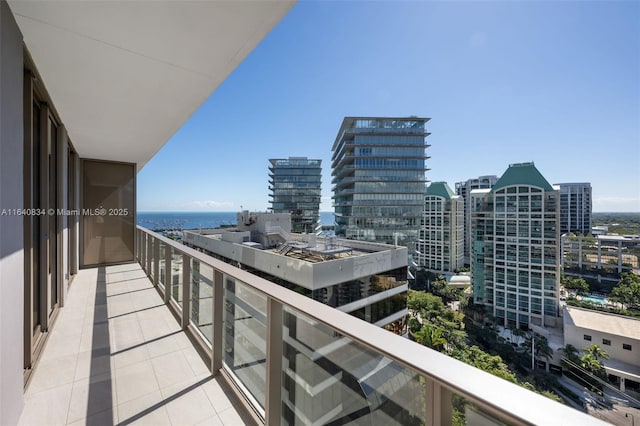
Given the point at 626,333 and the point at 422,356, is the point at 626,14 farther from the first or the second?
the point at 422,356

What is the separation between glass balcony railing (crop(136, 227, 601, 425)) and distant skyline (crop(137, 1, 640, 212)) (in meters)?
6.13

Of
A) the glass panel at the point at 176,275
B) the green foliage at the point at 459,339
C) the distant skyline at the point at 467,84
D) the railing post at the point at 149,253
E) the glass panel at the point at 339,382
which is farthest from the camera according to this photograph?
the green foliage at the point at 459,339

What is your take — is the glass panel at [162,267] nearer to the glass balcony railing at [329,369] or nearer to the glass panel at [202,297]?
the glass panel at [202,297]

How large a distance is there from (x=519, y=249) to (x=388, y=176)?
14.4m

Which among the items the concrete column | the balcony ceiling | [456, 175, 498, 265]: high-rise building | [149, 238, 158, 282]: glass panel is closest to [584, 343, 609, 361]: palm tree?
[456, 175, 498, 265]: high-rise building

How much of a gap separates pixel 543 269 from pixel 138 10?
31.4 meters

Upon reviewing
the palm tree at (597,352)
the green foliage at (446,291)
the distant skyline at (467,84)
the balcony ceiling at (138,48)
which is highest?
the distant skyline at (467,84)

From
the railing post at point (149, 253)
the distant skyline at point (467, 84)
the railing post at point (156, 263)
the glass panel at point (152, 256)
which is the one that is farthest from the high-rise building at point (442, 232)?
the railing post at point (156, 263)

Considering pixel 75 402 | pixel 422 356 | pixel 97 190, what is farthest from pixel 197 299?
pixel 97 190

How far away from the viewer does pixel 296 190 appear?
144 feet

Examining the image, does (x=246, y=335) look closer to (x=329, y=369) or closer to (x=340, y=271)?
(x=329, y=369)

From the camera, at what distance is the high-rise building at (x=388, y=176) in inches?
1164

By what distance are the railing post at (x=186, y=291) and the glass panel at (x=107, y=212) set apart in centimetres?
470

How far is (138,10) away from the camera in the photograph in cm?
168
